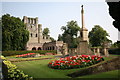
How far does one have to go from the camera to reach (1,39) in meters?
30.6

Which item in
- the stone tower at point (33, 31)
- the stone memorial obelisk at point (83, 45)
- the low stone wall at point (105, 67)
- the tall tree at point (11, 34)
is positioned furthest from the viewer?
the stone tower at point (33, 31)

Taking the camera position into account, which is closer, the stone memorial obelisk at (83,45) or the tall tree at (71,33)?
the stone memorial obelisk at (83,45)

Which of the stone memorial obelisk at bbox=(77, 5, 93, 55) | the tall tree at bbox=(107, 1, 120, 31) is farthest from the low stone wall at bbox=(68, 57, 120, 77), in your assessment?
the stone memorial obelisk at bbox=(77, 5, 93, 55)

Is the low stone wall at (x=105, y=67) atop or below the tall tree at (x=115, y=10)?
below

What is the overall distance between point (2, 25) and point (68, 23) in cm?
3689

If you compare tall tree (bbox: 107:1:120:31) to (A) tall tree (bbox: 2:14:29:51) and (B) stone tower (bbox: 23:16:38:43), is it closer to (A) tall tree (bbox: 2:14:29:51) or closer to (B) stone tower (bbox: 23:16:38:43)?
(A) tall tree (bbox: 2:14:29:51)

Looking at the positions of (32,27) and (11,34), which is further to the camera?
(32,27)

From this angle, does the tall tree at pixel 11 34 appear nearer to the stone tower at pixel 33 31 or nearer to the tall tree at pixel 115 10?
the stone tower at pixel 33 31

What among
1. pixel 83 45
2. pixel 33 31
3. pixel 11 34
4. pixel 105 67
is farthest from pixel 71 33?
pixel 105 67

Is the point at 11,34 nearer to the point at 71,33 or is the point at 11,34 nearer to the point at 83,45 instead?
the point at 83,45

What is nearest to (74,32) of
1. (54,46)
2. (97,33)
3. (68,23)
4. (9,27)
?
(68,23)

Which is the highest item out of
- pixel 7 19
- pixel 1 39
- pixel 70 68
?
pixel 7 19

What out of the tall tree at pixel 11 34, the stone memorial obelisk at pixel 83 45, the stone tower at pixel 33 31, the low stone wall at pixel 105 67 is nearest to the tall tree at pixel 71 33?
the stone tower at pixel 33 31

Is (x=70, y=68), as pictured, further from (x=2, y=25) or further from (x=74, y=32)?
(x=74, y=32)
